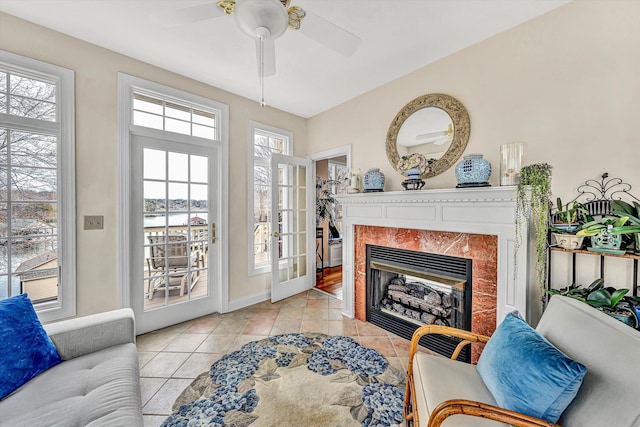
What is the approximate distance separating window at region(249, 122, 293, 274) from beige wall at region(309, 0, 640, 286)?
2.19 metres

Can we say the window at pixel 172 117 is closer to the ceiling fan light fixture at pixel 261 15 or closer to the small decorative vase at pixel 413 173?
the ceiling fan light fixture at pixel 261 15

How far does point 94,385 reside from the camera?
3.82 ft

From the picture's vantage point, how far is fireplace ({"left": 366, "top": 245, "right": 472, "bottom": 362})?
2097 millimetres

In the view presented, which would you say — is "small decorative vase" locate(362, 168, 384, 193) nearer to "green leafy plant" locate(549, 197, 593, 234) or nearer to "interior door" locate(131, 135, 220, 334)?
"green leafy plant" locate(549, 197, 593, 234)

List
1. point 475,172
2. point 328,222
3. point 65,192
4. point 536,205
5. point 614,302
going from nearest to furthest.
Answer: point 614,302, point 536,205, point 475,172, point 65,192, point 328,222

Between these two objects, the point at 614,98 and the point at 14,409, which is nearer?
the point at 14,409

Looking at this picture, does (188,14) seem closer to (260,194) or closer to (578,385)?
(260,194)

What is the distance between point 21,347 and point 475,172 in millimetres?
2967

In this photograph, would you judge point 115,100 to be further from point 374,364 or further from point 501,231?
point 501,231

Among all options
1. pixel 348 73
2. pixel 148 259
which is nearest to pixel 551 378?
pixel 348 73

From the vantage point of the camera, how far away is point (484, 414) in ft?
2.89

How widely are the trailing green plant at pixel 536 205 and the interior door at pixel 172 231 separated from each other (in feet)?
9.74

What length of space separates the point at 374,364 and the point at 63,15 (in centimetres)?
368

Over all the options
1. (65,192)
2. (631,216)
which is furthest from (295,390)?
(65,192)
